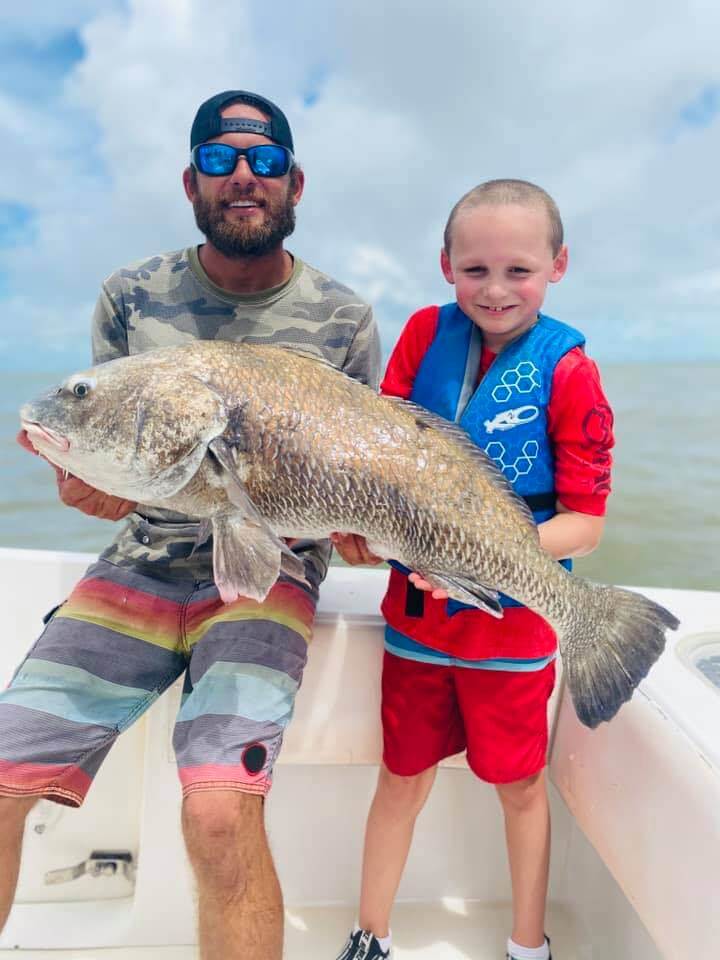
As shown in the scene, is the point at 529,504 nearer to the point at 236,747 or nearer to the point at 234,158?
the point at 236,747

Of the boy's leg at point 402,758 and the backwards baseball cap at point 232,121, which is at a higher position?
the backwards baseball cap at point 232,121

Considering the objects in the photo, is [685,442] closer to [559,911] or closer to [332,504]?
[559,911]

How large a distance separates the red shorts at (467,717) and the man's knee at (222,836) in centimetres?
62

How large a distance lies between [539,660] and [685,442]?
16.0 metres

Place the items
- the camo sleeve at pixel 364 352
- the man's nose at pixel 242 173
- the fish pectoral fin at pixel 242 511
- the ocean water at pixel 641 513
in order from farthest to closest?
the ocean water at pixel 641 513
the camo sleeve at pixel 364 352
the man's nose at pixel 242 173
the fish pectoral fin at pixel 242 511

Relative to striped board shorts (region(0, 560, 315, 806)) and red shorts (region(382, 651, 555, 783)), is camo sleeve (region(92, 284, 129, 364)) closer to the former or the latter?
striped board shorts (region(0, 560, 315, 806))

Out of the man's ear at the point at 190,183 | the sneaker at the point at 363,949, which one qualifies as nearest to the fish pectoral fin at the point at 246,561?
the sneaker at the point at 363,949

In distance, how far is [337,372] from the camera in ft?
6.72

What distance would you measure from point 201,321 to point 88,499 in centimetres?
89

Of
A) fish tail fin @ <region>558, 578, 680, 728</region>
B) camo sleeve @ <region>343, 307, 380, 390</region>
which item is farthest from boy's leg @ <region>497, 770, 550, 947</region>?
camo sleeve @ <region>343, 307, 380, 390</region>

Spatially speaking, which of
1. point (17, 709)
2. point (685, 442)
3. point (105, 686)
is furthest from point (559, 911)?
point (685, 442)

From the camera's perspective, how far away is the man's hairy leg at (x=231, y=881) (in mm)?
1830

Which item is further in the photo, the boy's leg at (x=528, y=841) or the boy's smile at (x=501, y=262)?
the boy's leg at (x=528, y=841)

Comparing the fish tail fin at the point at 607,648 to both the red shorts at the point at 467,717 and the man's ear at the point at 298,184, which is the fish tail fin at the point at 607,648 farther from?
the man's ear at the point at 298,184
